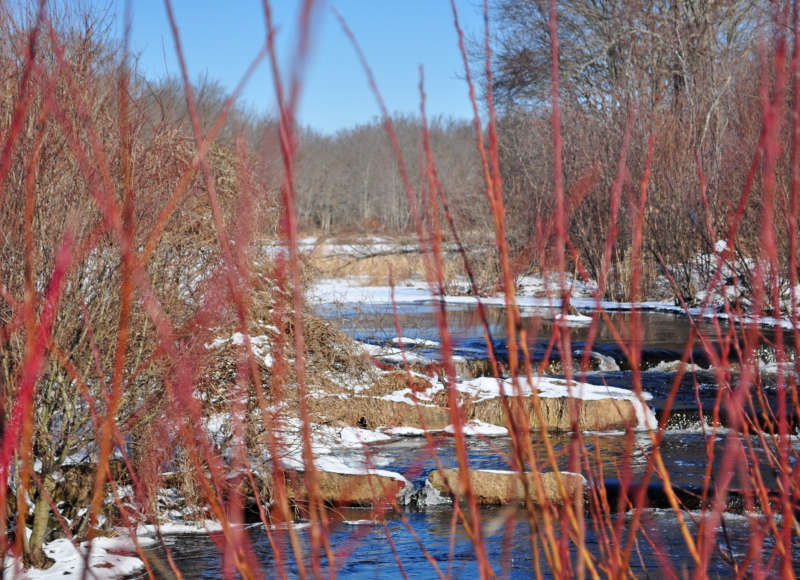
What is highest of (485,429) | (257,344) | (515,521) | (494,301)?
(257,344)

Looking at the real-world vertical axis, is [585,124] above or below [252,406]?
above

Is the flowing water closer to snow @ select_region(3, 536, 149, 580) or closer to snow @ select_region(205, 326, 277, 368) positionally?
snow @ select_region(3, 536, 149, 580)

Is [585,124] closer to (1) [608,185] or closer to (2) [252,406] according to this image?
(1) [608,185]

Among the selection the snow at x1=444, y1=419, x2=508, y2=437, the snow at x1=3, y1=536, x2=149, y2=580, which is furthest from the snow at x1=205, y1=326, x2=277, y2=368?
the snow at x1=444, y1=419, x2=508, y2=437

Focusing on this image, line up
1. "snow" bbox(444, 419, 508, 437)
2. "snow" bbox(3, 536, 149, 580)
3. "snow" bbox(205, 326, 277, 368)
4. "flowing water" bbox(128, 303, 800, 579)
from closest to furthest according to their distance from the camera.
A: "snow" bbox(3, 536, 149, 580), "flowing water" bbox(128, 303, 800, 579), "snow" bbox(205, 326, 277, 368), "snow" bbox(444, 419, 508, 437)

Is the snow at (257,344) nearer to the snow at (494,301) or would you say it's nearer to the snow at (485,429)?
the snow at (485,429)

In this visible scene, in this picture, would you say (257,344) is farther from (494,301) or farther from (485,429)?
(494,301)

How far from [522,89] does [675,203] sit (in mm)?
8378

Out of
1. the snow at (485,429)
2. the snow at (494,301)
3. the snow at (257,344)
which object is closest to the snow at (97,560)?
the snow at (257,344)

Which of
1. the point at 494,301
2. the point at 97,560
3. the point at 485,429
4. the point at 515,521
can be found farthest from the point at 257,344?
the point at 494,301

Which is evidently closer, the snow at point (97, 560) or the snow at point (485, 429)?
the snow at point (97, 560)

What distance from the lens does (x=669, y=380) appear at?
1059 centimetres

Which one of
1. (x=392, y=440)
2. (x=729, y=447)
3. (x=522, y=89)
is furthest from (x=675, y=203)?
(x=729, y=447)

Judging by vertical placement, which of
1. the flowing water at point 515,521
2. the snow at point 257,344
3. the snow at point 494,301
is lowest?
the flowing water at point 515,521
